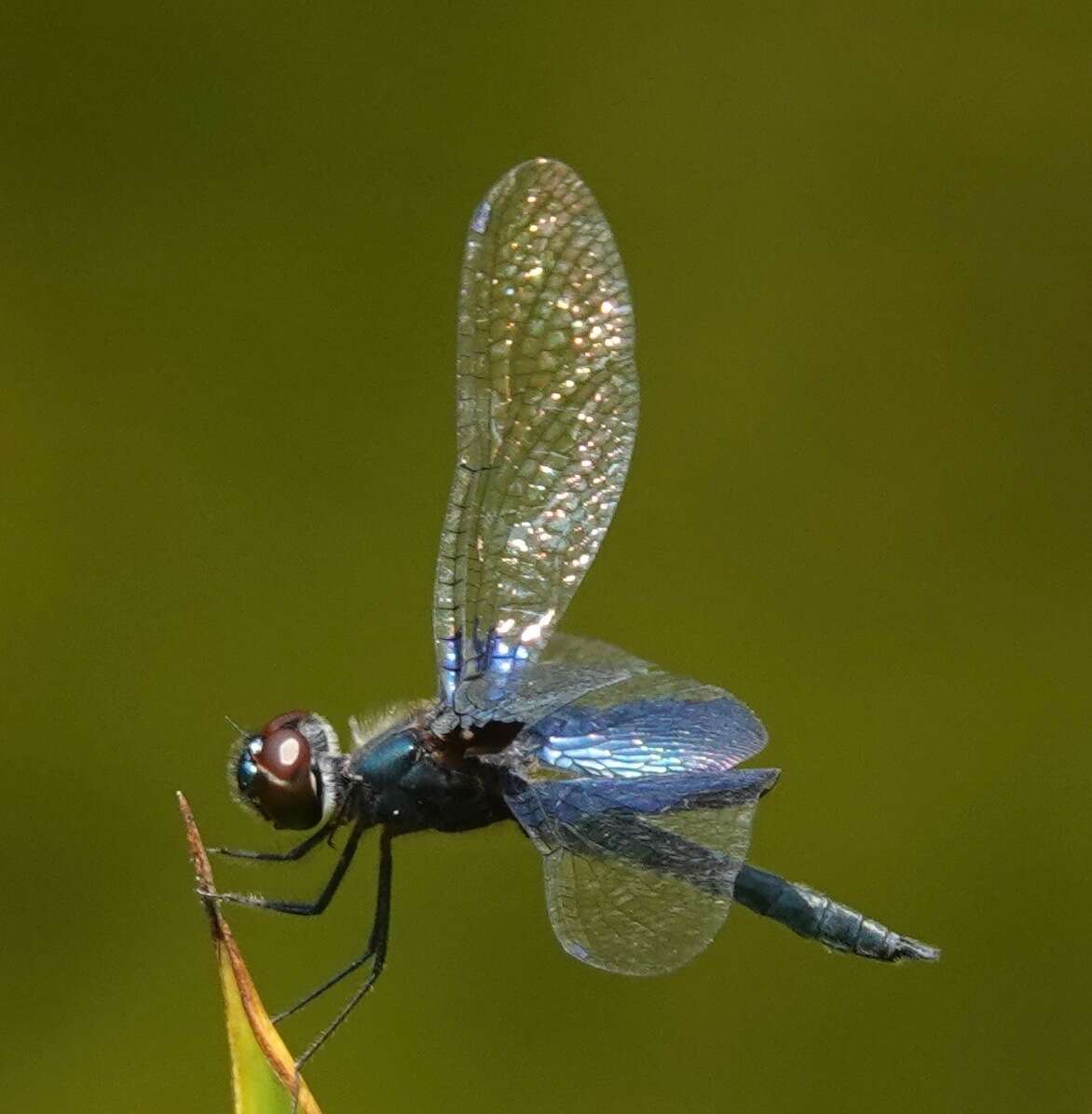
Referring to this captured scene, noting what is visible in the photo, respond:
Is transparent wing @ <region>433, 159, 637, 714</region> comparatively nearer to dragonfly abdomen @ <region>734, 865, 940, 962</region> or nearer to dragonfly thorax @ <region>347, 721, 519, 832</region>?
dragonfly thorax @ <region>347, 721, 519, 832</region>

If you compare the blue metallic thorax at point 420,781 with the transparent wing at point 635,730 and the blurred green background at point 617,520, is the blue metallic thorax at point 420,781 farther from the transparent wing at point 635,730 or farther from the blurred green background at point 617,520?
the blurred green background at point 617,520

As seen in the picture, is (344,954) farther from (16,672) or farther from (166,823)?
(16,672)

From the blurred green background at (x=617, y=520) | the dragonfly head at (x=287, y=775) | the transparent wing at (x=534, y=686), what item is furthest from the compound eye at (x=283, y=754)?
the blurred green background at (x=617, y=520)

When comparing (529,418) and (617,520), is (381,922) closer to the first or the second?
(529,418)

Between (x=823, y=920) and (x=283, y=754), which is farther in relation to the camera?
(x=823, y=920)

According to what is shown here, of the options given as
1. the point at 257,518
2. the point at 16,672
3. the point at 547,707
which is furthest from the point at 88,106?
the point at 547,707

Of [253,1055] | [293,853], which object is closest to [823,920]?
[293,853]
